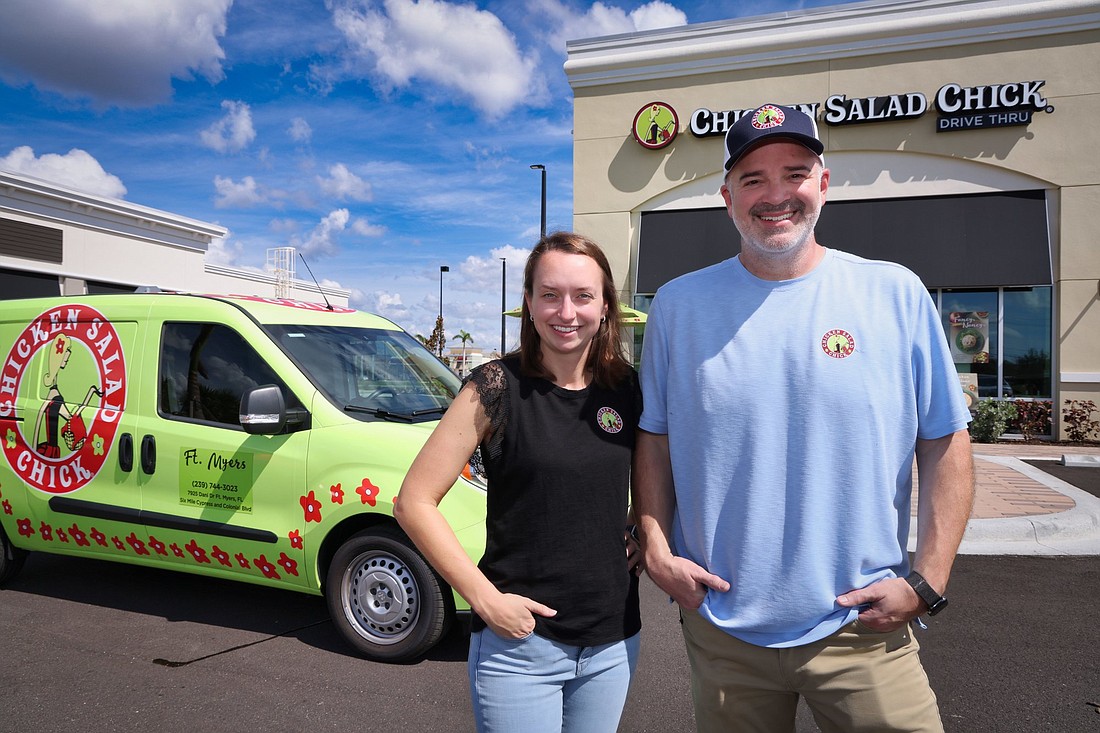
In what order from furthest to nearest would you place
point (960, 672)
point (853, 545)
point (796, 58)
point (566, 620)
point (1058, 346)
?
point (796, 58) < point (1058, 346) < point (960, 672) < point (566, 620) < point (853, 545)

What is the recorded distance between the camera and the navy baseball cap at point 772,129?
6.32 ft

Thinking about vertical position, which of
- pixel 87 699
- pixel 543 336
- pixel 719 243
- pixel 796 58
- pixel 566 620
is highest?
pixel 796 58

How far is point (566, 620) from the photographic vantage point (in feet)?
6.33

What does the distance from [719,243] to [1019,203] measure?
571 cm

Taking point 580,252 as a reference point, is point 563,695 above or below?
below

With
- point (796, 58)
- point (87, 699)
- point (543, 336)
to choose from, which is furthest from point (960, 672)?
point (796, 58)

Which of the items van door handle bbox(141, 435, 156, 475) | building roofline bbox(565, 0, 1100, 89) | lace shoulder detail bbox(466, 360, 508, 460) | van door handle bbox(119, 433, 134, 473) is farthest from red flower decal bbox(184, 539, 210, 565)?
building roofline bbox(565, 0, 1100, 89)

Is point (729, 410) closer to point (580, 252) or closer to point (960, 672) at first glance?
point (580, 252)

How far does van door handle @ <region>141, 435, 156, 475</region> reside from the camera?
4695 mm

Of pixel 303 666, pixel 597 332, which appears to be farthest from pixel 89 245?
pixel 597 332

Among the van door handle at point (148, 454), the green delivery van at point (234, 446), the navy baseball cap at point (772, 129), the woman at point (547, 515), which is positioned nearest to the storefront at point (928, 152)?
the green delivery van at point (234, 446)

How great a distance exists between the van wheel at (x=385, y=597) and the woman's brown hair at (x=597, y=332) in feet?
7.47

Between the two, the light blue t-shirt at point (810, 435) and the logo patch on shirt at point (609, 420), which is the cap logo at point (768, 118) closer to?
the light blue t-shirt at point (810, 435)

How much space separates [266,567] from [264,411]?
3.17 feet
